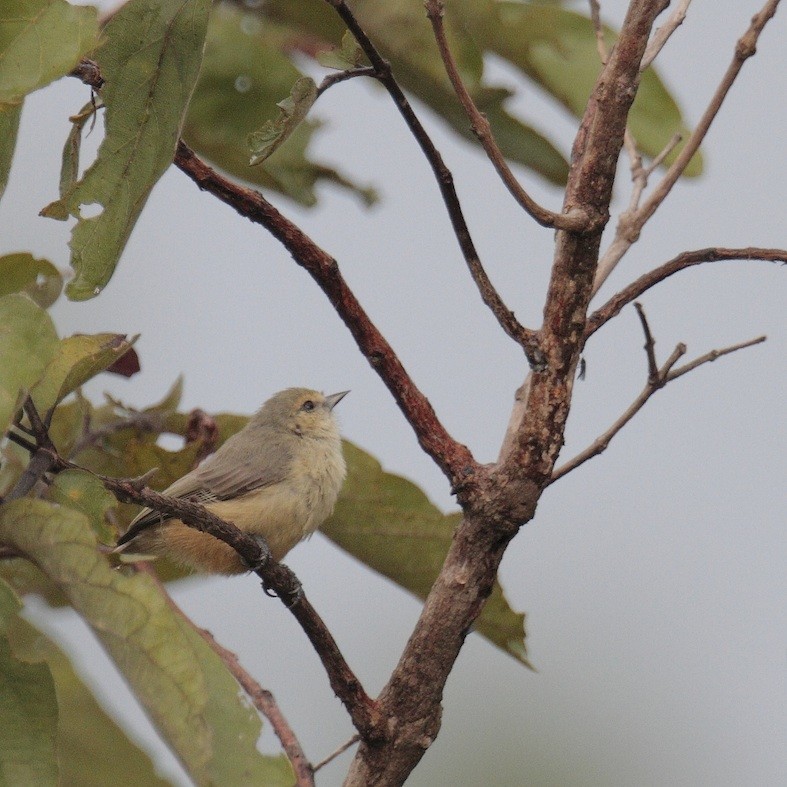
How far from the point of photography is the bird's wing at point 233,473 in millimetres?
3984

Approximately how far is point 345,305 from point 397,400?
0.21 metres

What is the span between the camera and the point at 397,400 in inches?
86.1

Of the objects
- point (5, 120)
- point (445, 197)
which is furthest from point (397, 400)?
point (5, 120)

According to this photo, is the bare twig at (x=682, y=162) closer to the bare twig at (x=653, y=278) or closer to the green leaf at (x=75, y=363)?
the bare twig at (x=653, y=278)

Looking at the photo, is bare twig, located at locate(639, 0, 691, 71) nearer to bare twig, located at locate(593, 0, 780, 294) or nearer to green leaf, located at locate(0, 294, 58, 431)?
bare twig, located at locate(593, 0, 780, 294)

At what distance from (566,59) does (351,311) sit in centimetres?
136

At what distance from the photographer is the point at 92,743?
294cm

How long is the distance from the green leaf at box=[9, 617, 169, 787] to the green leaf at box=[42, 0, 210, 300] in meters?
1.31

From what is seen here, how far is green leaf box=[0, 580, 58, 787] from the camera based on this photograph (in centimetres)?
178

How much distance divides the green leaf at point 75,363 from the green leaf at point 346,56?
2.21 ft

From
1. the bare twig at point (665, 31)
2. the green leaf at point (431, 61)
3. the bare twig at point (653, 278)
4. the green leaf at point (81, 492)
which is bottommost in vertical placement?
the green leaf at point (81, 492)

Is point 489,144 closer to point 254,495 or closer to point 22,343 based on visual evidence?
point 22,343

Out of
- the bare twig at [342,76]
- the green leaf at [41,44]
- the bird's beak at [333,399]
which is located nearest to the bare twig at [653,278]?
the bare twig at [342,76]

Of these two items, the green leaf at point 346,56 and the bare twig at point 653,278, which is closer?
the green leaf at point 346,56
